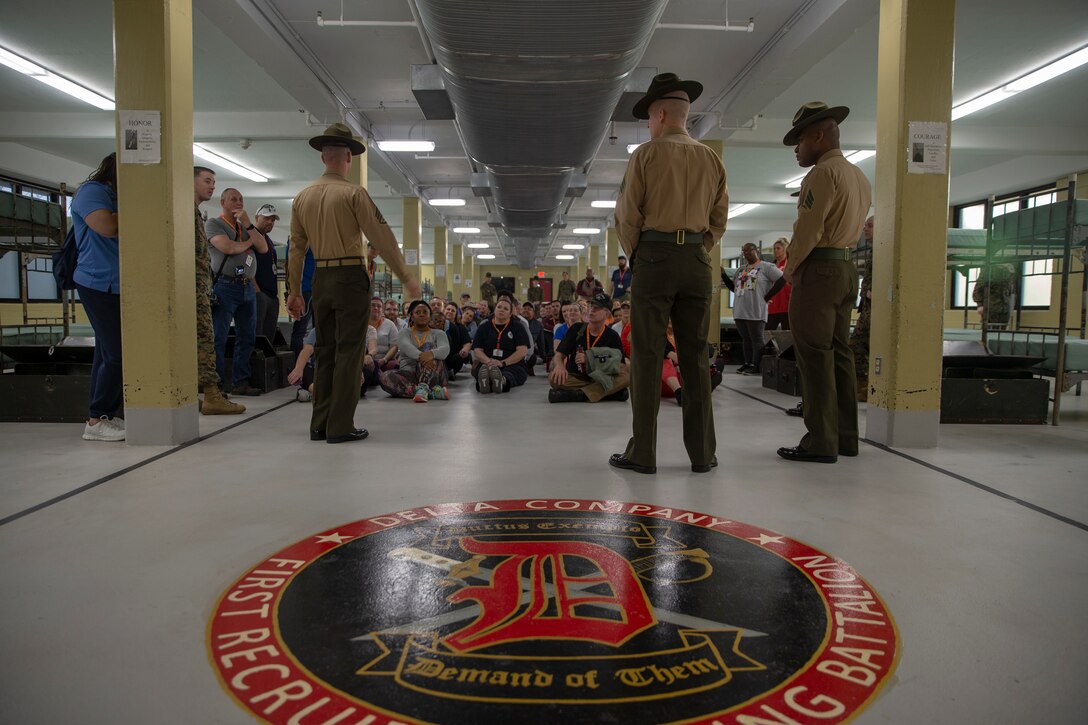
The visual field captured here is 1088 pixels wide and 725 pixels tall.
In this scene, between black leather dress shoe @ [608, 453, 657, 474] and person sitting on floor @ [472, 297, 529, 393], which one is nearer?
black leather dress shoe @ [608, 453, 657, 474]

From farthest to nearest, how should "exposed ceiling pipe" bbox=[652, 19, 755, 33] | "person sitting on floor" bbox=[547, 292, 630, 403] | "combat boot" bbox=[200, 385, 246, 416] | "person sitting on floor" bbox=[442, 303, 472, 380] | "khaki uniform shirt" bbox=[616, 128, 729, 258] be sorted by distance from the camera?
"person sitting on floor" bbox=[442, 303, 472, 380], "exposed ceiling pipe" bbox=[652, 19, 755, 33], "person sitting on floor" bbox=[547, 292, 630, 403], "combat boot" bbox=[200, 385, 246, 416], "khaki uniform shirt" bbox=[616, 128, 729, 258]

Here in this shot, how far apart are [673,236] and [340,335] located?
6.58ft

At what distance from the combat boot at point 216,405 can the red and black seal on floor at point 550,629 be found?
314cm

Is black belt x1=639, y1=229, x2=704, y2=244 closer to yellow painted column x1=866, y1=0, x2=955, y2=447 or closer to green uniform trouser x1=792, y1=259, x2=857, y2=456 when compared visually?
green uniform trouser x1=792, y1=259, x2=857, y2=456

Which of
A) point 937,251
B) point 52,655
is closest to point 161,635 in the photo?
point 52,655

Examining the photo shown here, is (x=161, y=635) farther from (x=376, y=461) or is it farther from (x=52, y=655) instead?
(x=376, y=461)

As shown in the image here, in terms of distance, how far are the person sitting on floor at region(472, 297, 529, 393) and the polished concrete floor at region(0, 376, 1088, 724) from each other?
6.61 ft

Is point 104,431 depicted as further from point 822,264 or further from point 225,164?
point 225,164

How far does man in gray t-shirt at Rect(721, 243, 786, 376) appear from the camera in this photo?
8.01m

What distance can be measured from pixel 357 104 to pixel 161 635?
31.2 feet

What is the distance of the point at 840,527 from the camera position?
7.75ft

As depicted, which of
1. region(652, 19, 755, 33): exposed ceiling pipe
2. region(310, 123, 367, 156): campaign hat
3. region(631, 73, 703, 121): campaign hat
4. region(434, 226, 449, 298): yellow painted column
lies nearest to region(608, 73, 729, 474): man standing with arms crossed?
region(631, 73, 703, 121): campaign hat

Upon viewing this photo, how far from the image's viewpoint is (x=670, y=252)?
3.04m

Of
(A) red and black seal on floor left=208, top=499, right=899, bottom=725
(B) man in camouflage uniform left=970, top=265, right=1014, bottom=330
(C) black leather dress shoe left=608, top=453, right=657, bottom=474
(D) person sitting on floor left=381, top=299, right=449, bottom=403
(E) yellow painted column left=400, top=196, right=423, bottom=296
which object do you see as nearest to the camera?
(A) red and black seal on floor left=208, top=499, right=899, bottom=725
